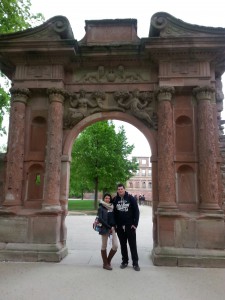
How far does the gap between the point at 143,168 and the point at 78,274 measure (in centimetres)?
7690

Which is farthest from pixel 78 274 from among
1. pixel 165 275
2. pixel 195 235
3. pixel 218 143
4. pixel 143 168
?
pixel 143 168

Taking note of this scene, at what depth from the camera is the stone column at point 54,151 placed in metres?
7.14

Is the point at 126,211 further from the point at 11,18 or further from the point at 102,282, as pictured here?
the point at 11,18

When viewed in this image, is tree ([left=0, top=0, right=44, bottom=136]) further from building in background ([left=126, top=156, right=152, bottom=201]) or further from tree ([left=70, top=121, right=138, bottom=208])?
building in background ([left=126, top=156, right=152, bottom=201])

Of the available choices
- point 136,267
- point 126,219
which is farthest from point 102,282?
point 126,219

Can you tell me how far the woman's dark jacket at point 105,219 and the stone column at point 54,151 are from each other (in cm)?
153

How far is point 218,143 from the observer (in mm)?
7391

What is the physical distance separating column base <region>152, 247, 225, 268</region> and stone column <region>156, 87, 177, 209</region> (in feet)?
3.40

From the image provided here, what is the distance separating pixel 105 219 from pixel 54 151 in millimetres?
2369

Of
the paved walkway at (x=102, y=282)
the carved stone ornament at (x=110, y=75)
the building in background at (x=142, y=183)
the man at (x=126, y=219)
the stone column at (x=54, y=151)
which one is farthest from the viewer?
the building in background at (x=142, y=183)

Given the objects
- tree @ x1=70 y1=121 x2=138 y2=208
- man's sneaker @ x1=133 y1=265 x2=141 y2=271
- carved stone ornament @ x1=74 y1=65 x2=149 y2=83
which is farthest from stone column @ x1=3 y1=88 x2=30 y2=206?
tree @ x1=70 y1=121 x2=138 y2=208

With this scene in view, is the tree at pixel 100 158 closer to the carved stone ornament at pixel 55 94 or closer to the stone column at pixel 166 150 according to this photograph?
the carved stone ornament at pixel 55 94

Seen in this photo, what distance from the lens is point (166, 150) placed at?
709cm

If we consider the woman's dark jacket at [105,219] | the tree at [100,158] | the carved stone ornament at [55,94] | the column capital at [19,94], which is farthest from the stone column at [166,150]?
the tree at [100,158]
